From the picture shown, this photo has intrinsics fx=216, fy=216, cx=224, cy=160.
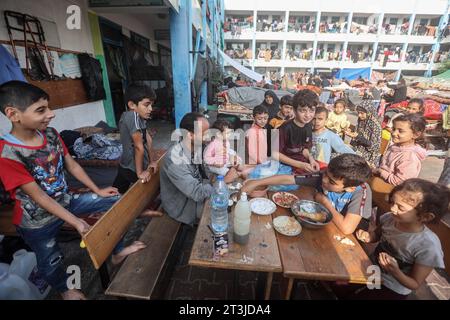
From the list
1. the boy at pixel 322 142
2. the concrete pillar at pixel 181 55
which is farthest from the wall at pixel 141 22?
the boy at pixel 322 142

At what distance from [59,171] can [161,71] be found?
729cm

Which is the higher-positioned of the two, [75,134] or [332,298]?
[75,134]

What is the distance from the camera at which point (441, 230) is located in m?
1.95

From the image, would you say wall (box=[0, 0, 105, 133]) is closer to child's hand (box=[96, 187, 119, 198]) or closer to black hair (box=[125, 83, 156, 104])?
black hair (box=[125, 83, 156, 104])

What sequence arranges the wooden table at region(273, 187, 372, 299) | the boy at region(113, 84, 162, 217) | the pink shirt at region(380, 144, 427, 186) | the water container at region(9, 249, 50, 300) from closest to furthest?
1. the wooden table at region(273, 187, 372, 299)
2. the water container at region(9, 249, 50, 300)
3. the pink shirt at region(380, 144, 427, 186)
4. the boy at region(113, 84, 162, 217)

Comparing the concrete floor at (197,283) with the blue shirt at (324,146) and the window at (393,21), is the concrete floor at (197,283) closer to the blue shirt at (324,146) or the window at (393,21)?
the blue shirt at (324,146)

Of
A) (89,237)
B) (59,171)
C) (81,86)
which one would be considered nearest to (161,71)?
(81,86)

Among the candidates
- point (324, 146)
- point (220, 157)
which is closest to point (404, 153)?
point (324, 146)

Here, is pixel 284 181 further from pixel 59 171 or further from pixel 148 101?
pixel 59 171

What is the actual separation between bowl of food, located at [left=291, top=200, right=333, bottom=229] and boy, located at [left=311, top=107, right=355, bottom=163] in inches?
57.9

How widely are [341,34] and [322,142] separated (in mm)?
30787

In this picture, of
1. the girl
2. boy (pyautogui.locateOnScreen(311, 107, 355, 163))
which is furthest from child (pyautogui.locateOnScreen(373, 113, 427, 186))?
the girl

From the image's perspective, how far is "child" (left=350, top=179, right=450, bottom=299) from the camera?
1.52 metres
